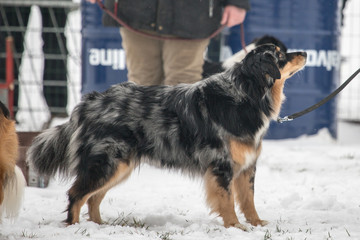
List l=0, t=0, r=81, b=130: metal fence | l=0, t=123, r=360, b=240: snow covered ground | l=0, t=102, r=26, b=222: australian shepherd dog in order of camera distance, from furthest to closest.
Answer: l=0, t=0, r=81, b=130: metal fence → l=0, t=123, r=360, b=240: snow covered ground → l=0, t=102, r=26, b=222: australian shepherd dog

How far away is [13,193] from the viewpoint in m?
2.95

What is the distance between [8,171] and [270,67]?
156cm

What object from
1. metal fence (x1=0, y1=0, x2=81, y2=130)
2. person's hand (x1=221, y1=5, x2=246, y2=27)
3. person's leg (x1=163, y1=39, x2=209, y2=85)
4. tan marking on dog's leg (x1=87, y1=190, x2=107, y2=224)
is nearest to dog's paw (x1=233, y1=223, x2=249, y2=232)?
tan marking on dog's leg (x1=87, y1=190, x2=107, y2=224)

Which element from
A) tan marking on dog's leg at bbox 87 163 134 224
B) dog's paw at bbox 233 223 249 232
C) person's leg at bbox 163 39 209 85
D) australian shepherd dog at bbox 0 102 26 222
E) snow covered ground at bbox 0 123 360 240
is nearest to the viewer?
australian shepherd dog at bbox 0 102 26 222

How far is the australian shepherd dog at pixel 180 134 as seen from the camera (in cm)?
347

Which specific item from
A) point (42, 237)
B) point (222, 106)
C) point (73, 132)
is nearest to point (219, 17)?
point (222, 106)

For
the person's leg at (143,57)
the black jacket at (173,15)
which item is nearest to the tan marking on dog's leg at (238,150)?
the black jacket at (173,15)

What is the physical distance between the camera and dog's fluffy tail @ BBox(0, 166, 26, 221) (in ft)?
9.60

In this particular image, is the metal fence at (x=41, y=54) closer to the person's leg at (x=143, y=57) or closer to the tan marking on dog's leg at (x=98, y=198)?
the person's leg at (x=143, y=57)

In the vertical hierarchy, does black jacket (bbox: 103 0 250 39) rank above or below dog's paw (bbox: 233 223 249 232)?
above

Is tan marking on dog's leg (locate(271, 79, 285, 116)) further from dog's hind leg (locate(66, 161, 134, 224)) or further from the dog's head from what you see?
dog's hind leg (locate(66, 161, 134, 224))

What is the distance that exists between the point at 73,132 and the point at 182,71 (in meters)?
1.45

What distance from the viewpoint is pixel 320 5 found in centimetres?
643

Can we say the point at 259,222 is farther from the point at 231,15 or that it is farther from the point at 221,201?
the point at 231,15
